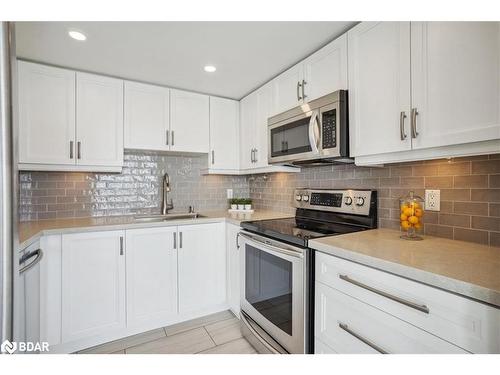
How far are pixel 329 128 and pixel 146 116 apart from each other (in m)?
1.68

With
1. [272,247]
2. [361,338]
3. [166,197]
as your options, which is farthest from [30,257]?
[361,338]

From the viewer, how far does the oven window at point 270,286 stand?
1487 millimetres

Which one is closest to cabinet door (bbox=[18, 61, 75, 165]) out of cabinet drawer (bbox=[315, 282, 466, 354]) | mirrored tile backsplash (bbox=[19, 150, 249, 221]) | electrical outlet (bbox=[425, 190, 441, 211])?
mirrored tile backsplash (bbox=[19, 150, 249, 221])

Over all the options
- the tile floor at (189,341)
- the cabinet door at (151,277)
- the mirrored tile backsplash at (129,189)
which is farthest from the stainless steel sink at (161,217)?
the tile floor at (189,341)

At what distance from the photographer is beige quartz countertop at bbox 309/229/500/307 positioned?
2.53 ft

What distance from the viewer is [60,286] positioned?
1.72 m

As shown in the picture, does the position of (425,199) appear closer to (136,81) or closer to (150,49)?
(150,49)

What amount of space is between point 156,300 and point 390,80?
224 cm

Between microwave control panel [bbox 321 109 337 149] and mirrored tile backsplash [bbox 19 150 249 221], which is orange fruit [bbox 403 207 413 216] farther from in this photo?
mirrored tile backsplash [bbox 19 150 249 221]

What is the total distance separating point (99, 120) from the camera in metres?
2.14

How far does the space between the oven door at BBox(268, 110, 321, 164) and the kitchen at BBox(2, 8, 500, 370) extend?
0.01 meters

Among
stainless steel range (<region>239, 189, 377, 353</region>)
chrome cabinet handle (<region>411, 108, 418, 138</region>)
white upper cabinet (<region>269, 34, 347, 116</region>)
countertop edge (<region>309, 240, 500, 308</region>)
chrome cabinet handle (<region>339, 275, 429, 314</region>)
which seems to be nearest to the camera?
countertop edge (<region>309, 240, 500, 308</region>)

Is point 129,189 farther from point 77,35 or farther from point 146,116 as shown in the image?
point 77,35
